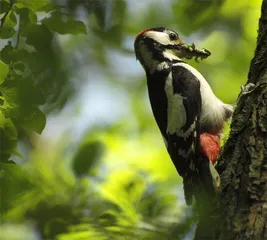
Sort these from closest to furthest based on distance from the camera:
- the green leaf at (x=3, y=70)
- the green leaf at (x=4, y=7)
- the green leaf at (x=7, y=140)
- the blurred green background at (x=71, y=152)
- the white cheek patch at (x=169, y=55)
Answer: the blurred green background at (x=71, y=152) → the green leaf at (x=7, y=140) → the green leaf at (x=3, y=70) → the green leaf at (x=4, y=7) → the white cheek patch at (x=169, y=55)

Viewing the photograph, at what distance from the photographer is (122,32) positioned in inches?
45.7

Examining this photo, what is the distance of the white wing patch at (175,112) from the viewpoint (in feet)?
9.82

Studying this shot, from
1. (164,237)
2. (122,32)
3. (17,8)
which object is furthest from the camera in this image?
(17,8)

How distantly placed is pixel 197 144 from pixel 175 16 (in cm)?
102

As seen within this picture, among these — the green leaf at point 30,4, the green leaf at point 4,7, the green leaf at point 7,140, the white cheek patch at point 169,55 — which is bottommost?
the green leaf at point 7,140

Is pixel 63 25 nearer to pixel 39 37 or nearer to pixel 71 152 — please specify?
pixel 39 37

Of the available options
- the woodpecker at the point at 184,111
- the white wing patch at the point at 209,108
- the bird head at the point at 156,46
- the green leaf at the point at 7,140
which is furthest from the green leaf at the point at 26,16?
the bird head at the point at 156,46

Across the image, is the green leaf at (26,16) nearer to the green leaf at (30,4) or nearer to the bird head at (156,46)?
the green leaf at (30,4)

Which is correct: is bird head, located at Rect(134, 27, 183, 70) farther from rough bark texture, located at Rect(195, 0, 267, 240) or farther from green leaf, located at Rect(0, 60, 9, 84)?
green leaf, located at Rect(0, 60, 9, 84)

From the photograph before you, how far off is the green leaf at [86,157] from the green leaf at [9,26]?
70cm

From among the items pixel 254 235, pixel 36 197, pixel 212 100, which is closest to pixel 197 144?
pixel 212 100

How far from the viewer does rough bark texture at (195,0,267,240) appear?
65.1 inches

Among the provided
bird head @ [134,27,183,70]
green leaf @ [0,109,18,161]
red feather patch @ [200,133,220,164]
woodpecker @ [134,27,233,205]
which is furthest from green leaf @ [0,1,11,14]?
bird head @ [134,27,183,70]

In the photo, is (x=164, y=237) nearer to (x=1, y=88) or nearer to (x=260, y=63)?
(x=1, y=88)
